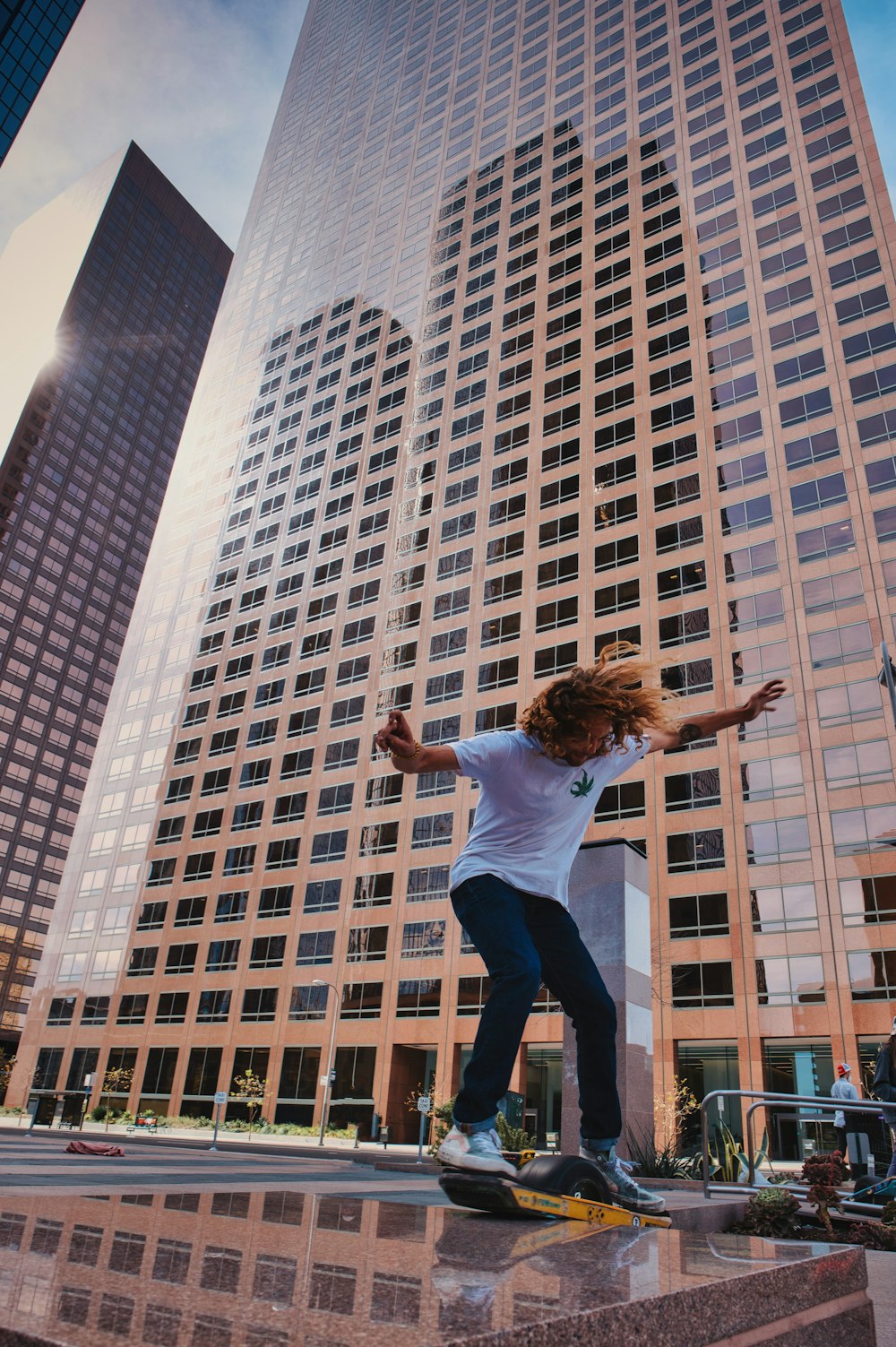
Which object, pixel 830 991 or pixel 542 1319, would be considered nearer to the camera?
pixel 542 1319

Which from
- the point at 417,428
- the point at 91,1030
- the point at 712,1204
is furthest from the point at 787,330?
the point at 91,1030

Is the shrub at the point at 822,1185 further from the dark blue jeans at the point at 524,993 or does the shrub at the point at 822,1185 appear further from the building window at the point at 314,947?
the building window at the point at 314,947

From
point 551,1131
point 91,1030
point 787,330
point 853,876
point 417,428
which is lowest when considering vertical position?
point 551,1131

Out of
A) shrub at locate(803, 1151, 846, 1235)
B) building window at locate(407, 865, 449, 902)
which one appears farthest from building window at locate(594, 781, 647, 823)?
shrub at locate(803, 1151, 846, 1235)

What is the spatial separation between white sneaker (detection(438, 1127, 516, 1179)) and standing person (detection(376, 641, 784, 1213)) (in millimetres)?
244

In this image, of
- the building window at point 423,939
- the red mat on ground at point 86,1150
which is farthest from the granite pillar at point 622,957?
the building window at point 423,939

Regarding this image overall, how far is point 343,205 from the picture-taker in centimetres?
8212

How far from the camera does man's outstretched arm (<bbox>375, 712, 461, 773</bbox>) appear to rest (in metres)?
3.62

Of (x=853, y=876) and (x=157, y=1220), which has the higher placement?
(x=853, y=876)

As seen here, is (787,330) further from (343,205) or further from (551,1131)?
(343,205)

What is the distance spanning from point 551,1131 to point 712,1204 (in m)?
37.9

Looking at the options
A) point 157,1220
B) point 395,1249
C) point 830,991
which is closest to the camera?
point 395,1249

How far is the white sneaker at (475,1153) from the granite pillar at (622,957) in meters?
7.15

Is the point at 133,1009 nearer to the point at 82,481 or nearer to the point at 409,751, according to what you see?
the point at 409,751
